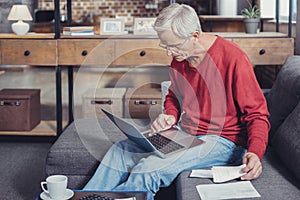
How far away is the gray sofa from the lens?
2.07m

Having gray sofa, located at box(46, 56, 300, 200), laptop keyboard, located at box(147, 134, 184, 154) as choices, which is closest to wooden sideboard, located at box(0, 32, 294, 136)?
gray sofa, located at box(46, 56, 300, 200)

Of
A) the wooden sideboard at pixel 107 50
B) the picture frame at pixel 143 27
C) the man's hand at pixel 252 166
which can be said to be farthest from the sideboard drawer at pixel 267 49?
the man's hand at pixel 252 166

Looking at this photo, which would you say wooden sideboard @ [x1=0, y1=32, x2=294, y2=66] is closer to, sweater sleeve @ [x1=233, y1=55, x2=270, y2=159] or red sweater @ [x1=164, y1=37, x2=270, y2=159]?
red sweater @ [x1=164, y1=37, x2=270, y2=159]

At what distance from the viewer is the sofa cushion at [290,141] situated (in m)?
2.15

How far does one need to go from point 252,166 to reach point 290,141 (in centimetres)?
34

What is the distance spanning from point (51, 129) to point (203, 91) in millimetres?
2203

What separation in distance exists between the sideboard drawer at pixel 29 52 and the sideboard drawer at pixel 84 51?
0.08m

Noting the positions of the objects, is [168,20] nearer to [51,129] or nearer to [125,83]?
[51,129]

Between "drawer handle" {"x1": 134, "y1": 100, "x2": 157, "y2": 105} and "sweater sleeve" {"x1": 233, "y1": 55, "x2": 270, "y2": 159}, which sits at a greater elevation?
"sweater sleeve" {"x1": 233, "y1": 55, "x2": 270, "y2": 159}

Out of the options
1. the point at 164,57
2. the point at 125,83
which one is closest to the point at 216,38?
the point at 164,57

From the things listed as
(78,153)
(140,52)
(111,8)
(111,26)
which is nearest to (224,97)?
(78,153)

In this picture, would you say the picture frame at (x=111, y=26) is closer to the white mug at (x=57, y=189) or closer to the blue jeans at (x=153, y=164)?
the blue jeans at (x=153, y=164)

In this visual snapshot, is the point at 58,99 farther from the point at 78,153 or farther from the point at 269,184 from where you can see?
the point at 269,184

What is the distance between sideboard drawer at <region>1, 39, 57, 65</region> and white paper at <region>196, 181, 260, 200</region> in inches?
86.8
